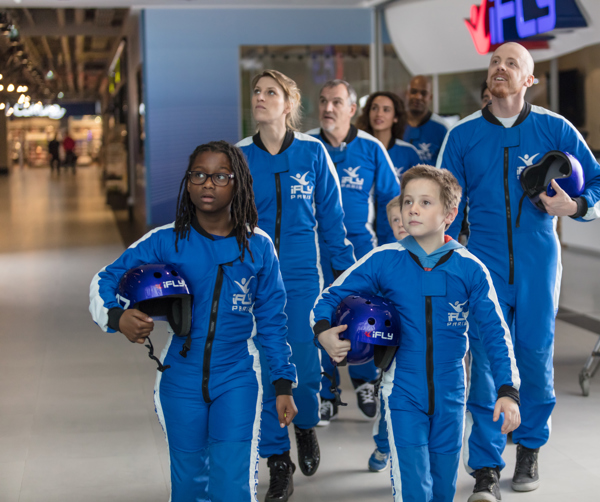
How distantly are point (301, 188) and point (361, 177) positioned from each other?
0.85 metres

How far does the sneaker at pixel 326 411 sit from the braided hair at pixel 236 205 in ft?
5.96

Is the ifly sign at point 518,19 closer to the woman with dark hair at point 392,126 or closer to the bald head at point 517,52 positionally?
the woman with dark hair at point 392,126

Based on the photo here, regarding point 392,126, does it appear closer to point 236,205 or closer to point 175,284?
point 236,205

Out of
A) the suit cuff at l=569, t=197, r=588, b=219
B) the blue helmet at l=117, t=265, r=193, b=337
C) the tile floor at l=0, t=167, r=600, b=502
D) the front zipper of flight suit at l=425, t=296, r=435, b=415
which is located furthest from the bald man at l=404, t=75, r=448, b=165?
the blue helmet at l=117, t=265, r=193, b=337

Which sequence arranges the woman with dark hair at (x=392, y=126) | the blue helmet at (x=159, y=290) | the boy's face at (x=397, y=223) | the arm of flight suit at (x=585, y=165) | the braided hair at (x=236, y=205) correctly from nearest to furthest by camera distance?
the blue helmet at (x=159, y=290) < the braided hair at (x=236, y=205) < the arm of flight suit at (x=585, y=165) < the boy's face at (x=397, y=223) < the woman with dark hair at (x=392, y=126)

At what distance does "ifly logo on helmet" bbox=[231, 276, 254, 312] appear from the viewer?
2.58 meters

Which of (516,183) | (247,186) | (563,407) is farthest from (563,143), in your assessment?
(563,407)

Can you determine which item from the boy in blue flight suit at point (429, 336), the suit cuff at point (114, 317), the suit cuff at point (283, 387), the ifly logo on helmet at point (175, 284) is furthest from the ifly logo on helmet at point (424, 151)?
the suit cuff at point (114, 317)

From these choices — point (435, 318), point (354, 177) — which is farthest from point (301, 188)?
point (435, 318)

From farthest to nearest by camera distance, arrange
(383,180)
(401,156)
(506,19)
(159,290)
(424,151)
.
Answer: (506,19), (424,151), (401,156), (383,180), (159,290)

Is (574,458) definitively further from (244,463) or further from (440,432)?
(244,463)

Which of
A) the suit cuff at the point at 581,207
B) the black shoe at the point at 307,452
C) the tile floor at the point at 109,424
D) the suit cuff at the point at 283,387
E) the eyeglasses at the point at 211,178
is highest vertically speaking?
the eyeglasses at the point at 211,178

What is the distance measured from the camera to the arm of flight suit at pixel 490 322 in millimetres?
2529

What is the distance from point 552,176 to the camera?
10.8 feet
